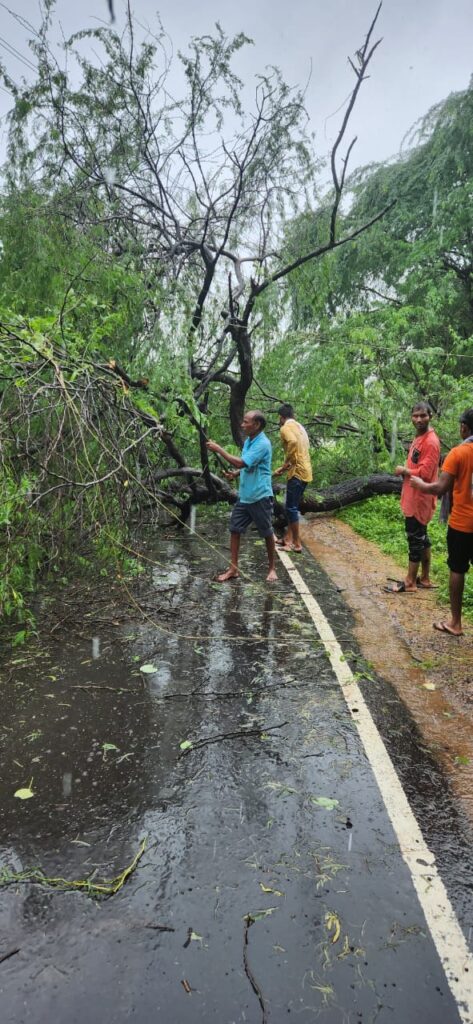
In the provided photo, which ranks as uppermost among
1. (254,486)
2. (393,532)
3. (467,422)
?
(467,422)

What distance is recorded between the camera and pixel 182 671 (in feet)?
16.0

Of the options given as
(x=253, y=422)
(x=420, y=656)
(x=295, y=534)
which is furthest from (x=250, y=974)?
(x=295, y=534)

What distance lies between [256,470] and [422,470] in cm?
182

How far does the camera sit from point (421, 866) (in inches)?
109

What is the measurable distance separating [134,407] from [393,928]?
195 inches

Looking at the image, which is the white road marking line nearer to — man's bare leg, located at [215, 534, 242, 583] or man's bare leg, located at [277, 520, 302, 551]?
man's bare leg, located at [215, 534, 242, 583]

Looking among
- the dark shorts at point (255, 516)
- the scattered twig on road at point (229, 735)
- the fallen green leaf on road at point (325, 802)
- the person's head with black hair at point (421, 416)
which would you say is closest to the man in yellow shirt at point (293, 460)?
the dark shorts at point (255, 516)

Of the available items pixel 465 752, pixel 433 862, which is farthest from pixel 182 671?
pixel 433 862

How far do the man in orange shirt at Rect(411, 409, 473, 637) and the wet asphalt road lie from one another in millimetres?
1529

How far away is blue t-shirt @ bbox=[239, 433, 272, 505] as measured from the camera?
7172 mm

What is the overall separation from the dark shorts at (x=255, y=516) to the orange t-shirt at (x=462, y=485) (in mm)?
2322

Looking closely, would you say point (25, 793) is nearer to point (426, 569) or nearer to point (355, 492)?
point (426, 569)

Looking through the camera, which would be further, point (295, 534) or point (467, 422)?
point (295, 534)

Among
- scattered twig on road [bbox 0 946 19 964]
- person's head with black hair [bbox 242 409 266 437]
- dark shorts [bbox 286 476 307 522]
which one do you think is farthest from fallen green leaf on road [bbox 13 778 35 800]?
dark shorts [bbox 286 476 307 522]
